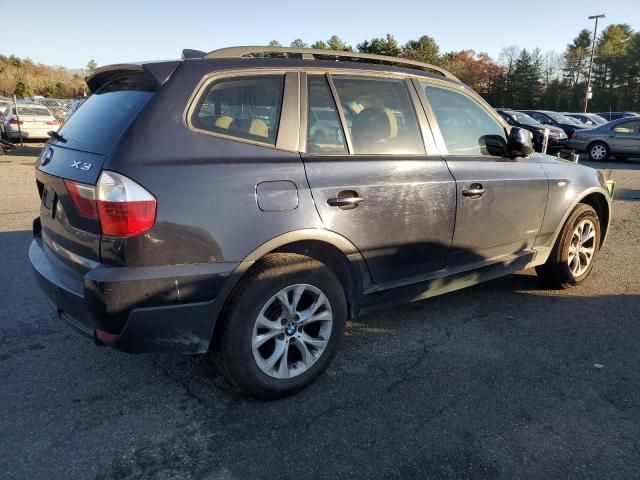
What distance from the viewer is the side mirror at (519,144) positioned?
3.93m

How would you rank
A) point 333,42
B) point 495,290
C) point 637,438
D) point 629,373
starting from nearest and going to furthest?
point 637,438, point 629,373, point 495,290, point 333,42

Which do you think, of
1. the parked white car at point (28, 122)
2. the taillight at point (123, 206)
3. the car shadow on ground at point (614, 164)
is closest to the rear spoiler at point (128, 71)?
the taillight at point (123, 206)

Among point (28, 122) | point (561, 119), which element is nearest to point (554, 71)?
point (561, 119)

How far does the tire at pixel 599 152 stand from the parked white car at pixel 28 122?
17.7 m

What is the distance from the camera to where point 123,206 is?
2.33 m

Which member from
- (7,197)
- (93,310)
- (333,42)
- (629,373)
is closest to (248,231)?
(93,310)

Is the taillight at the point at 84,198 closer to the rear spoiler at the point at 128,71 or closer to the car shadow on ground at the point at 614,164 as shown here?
the rear spoiler at the point at 128,71

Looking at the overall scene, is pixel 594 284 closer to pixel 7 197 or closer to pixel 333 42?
pixel 7 197

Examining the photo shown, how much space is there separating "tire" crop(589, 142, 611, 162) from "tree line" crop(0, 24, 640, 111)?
3364 centimetres

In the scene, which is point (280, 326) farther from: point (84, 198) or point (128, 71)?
point (128, 71)

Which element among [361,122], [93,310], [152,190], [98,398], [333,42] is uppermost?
[333,42]

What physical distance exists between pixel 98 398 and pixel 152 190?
131 centimetres

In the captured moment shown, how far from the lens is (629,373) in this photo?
3217mm

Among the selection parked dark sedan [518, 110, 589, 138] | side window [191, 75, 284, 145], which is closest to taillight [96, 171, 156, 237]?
side window [191, 75, 284, 145]
